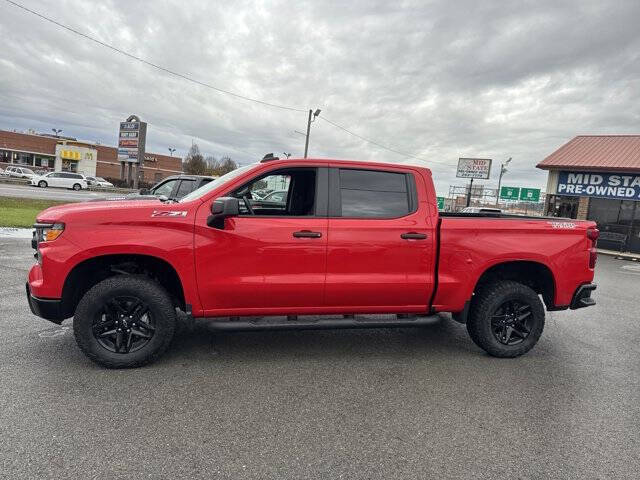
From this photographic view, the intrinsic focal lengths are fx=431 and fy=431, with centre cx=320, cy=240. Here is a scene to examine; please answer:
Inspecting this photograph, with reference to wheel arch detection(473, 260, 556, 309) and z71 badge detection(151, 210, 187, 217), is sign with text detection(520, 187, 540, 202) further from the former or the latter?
z71 badge detection(151, 210, 187, 217)

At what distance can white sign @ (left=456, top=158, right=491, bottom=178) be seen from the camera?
4156 cm

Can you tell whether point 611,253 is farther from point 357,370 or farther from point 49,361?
point 49,361

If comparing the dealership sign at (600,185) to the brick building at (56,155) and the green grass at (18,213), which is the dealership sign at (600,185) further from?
the brick building at (56,155)

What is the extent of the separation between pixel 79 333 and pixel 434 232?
10.9 ft

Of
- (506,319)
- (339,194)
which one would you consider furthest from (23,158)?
(506,319)

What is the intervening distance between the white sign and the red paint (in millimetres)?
39644

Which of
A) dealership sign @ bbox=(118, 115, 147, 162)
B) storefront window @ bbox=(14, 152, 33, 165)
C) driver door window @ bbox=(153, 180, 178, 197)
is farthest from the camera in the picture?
storefront window @ bbox=(14, 152, 33, 165)

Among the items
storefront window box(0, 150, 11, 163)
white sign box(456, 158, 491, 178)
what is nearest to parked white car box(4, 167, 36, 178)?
storefront window box(0, 150, 11, 163)

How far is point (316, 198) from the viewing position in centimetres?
413

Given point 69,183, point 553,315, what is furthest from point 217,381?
point 69,183

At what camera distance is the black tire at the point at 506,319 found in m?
4.43

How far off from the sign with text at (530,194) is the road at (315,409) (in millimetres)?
28065

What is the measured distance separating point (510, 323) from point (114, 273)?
4.00 m

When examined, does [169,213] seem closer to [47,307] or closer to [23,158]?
[47,307]
